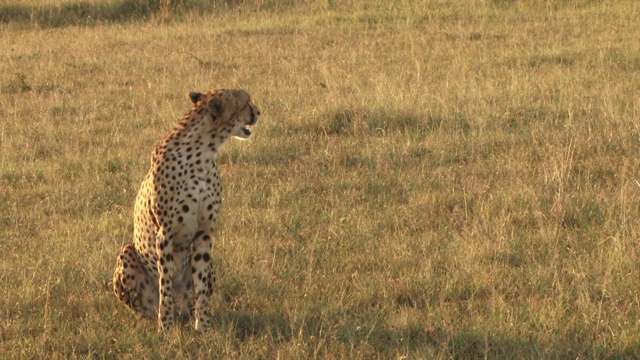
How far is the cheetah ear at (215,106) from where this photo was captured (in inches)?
182

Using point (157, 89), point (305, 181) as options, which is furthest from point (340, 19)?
point (305, 181)

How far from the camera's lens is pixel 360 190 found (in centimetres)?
679

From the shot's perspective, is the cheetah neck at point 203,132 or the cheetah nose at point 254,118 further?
the cheetah nose at point 254,118

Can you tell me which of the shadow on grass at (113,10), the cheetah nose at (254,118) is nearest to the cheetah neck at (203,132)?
the cheetah nose at (254,118)

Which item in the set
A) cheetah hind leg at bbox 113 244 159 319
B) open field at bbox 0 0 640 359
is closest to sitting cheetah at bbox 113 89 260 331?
cheetah hind leg at bbox 113 244 159 319

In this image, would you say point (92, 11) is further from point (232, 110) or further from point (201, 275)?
point (201, 275)

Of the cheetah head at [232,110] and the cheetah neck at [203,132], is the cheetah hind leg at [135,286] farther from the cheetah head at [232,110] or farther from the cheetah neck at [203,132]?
the cheetah head at [232,110]

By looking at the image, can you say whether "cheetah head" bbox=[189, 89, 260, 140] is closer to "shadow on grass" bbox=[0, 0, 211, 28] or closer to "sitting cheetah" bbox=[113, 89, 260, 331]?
"sitting cheetah" bbox=[113, 89, 260, 331]

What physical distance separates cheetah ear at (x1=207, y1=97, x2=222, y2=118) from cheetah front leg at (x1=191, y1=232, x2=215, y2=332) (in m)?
0.54

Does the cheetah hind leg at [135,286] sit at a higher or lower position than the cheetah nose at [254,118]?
lower

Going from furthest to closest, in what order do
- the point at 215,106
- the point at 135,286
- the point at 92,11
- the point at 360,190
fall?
the point at 92,11
the point at 360,190
the point at 135,286
the point at 215,106

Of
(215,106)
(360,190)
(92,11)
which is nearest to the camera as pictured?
(215,106)

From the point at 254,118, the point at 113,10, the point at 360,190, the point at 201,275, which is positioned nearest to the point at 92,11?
the point at 113,10

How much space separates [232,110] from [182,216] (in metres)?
0.54
